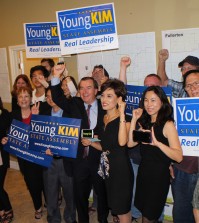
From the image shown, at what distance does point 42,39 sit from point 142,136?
2433 mm

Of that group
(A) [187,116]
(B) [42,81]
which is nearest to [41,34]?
(B) [42,81]

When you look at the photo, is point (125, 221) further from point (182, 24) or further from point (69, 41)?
point (182, 24)

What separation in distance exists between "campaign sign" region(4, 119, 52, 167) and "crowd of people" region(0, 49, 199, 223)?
0.09 metres

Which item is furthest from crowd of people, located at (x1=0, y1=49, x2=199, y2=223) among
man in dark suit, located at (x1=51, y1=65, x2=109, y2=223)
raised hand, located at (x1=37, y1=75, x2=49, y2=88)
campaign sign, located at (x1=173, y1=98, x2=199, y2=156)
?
raised hand, located at (x1=37, y1=75, x2=49, y2=88)

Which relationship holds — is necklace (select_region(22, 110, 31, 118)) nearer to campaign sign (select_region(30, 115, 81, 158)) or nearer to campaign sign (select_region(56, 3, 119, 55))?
campaign sign (select_region(30, 115, 81, 158))

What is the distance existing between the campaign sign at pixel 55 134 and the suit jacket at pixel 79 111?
94mm

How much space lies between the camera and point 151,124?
238cm

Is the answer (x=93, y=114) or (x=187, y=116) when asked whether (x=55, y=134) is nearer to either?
(x=93, y=114)

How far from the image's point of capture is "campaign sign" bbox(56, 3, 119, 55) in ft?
10.2

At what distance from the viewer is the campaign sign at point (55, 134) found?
111 inches

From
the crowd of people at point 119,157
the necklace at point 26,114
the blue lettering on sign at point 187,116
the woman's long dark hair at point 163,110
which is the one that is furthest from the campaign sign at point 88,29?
the blue lettering on sign at point 187,116

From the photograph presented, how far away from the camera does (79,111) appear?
2.90m

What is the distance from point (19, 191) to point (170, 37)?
11.2 feet

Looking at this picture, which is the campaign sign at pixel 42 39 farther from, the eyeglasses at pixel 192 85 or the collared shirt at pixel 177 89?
the eyeglasses at pixel 192 85
